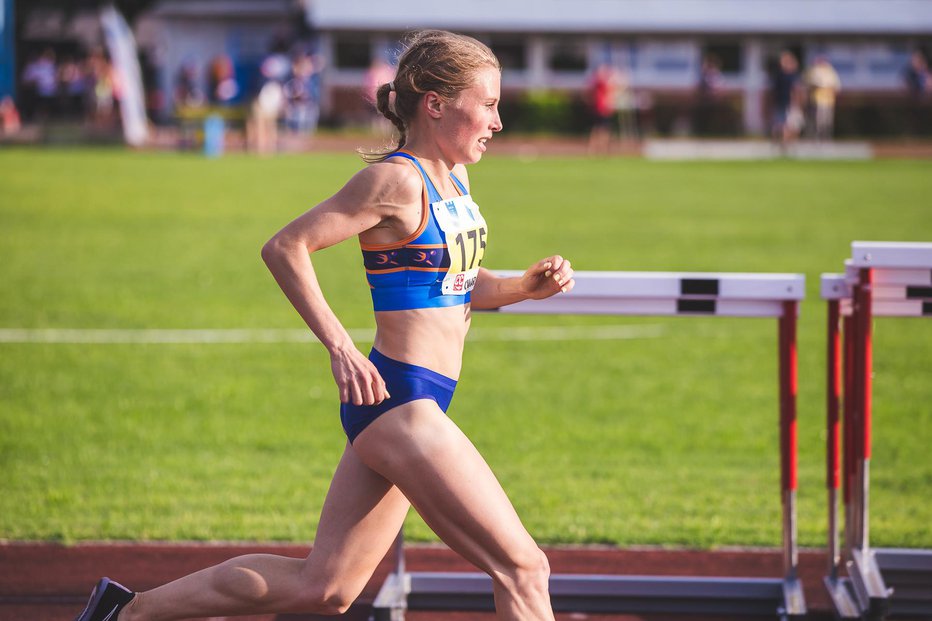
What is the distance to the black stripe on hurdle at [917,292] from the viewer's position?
4.96m

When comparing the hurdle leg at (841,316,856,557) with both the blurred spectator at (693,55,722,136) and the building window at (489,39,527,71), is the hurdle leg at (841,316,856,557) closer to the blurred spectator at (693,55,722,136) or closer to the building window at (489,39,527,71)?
the blurred spectator at (693,55,722,136)

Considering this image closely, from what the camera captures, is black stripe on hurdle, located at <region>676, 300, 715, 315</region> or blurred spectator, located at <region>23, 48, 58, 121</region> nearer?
black stripe on hurdle, located at <region>676, 300, 715, 315</region>

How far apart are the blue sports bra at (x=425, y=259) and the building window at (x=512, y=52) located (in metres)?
55.5

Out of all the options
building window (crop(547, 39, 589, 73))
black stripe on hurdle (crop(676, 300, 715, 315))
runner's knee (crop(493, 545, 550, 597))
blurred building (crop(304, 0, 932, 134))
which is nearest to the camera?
runner's knee (crop(493, 545, 550, 597))

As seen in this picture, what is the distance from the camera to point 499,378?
10.1 meters

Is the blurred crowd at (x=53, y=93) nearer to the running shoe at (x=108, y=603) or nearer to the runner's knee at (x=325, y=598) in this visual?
the running shoe at (x=108, y=603)

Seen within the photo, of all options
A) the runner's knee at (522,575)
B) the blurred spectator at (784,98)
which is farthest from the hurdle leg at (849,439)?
the blurred spectator at (784,98)

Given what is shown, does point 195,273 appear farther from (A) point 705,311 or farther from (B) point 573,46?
(B) point 573,46

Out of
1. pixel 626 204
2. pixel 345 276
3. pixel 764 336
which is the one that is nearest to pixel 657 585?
pixel 764 336

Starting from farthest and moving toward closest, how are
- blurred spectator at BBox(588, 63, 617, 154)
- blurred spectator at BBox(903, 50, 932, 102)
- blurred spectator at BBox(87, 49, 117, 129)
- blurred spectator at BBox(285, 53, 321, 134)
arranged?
blurred spectator at BBox(903, 50, 932, 102), blurred spectator at BBox(87, 49, 117, 129), blurred spectator at BBox(285, 53, 321, 134), blurred spectator at BBox(588, 63, 617, 154)

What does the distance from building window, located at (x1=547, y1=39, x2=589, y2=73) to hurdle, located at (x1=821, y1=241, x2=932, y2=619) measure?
53.6 meters

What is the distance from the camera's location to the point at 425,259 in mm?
3695

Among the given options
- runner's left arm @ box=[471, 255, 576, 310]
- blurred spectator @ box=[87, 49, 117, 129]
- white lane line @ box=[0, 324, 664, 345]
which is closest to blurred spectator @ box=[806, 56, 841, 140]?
blurred spectator @ box=[87, 49, 117, 129]

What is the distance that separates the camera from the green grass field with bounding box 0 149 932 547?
6.74 meters
